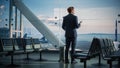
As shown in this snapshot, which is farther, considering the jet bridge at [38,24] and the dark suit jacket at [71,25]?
the jet bridge at [38,24]

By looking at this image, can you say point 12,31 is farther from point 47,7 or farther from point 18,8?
point 47,7

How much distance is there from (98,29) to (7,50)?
3098 millimetres

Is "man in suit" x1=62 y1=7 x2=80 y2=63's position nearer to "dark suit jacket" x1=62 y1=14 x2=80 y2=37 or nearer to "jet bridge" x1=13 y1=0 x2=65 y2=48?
"dark suit jacket" x1=62 y1=14 x2=80 y2=37

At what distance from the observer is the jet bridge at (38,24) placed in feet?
29.8

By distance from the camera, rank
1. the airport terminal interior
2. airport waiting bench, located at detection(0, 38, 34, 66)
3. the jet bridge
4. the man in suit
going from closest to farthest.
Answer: airport waiting bench, located at detection(0, 38, 34, 66), the man in suit, the airport terminal interior, the jet bridge

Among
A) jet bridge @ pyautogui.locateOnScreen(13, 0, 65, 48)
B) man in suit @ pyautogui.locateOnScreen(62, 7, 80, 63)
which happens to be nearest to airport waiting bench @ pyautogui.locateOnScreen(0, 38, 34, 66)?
A: man in suit @ pyautogui.locateOnScreen(62, 7, 80, 63)

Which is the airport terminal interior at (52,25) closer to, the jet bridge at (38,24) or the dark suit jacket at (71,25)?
the jet bridge at (38,24)

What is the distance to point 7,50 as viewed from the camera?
6.42 m

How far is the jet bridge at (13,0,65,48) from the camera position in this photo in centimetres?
909

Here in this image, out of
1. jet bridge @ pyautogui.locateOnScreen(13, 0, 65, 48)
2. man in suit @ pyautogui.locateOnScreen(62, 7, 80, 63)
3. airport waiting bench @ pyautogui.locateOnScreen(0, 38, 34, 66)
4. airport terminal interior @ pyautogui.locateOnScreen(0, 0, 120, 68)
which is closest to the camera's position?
airport waiting bench @ pyautogui.locateOnScreen(0, 38, 34, 66)

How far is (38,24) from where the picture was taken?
930cm

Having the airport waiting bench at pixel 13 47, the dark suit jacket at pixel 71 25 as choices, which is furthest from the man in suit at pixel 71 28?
the airport waiting bench at pixel 13 47

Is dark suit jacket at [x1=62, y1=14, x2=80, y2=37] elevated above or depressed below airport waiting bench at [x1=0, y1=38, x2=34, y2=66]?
above

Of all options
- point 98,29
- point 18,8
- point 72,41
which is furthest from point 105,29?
point 18,8
